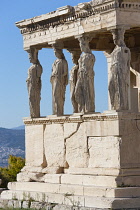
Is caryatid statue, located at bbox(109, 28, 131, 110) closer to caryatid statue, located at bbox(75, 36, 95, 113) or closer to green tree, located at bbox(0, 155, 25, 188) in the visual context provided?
caryatid statue, located at bbox(75, 36, 95, 113)

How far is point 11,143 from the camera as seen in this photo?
156875mm

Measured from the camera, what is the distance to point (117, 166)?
1938cm

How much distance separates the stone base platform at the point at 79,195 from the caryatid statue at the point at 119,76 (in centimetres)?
189

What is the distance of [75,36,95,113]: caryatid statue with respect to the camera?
66.9 ft

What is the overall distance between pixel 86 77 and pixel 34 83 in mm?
2455

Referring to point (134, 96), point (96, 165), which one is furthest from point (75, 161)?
point (134, 96)

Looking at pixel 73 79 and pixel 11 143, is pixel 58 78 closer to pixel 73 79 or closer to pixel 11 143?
pixel 73 79

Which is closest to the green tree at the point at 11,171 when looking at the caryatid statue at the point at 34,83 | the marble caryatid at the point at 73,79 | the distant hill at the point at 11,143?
the caryatid statue at the point at 34,83

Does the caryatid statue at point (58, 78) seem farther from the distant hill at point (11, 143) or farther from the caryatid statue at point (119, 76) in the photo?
the distant hill at point (11, 143)

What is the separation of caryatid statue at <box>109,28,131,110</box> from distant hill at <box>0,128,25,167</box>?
113555 mm

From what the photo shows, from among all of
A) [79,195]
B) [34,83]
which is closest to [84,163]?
[79,195]

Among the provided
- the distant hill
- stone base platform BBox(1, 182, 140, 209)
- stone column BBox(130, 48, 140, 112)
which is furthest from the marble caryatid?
the distant hill

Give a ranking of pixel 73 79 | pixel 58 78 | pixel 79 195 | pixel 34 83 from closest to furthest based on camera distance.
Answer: pixel 79 195, pixel 58 78, pixel 73 79, pixel 34 83

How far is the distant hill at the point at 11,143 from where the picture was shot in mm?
141750
